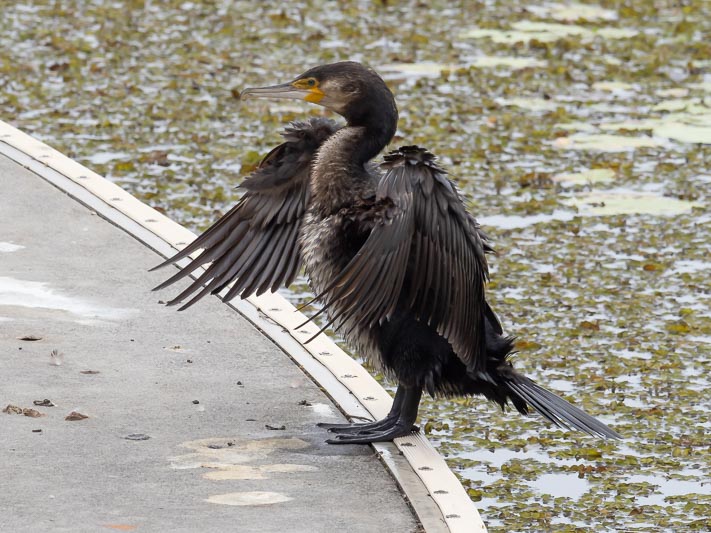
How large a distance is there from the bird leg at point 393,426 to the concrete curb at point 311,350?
28 mm

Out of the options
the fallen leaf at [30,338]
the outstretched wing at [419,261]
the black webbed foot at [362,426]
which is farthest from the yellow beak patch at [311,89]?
the fallen leaf at [30,338]

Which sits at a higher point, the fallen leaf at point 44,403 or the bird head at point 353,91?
the bird head at point 353,91

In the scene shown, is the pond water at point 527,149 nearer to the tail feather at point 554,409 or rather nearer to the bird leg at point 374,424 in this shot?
the tail feather at point 554,409

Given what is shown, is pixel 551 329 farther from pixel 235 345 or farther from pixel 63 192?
pixel 63 192

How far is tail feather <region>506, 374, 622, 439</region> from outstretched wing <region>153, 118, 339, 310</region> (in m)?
0.86

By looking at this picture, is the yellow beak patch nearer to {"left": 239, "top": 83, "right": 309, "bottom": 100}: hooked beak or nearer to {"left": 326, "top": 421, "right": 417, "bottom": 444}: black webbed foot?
{"left": 239, "top": 83, "right": 309, "bottom": 100}: hooked beak

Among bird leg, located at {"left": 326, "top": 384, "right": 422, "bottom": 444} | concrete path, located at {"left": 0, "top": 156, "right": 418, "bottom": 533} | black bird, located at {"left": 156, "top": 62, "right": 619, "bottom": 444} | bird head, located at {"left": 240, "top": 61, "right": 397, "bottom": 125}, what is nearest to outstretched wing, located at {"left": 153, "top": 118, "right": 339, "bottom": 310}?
black bird, located at {"left": 156, "top": 62, "right": 619, "bottom": 444}

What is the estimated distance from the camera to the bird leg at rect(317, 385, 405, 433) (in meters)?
4.70

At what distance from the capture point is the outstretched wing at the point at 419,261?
14.2ft

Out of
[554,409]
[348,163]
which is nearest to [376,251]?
[348,163]

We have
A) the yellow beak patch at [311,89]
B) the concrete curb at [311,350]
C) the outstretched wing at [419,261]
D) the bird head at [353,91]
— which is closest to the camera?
the concrete curb at [311,350]

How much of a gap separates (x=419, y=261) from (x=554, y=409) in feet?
2.25

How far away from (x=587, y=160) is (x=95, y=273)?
3.80m

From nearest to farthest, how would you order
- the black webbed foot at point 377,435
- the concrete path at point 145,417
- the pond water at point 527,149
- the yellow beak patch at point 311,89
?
the concrete path at point 145,417 → the black webbed foot at point 377,435 → the yellow beak patch at point 311,89 → the pond water at point 527,149
